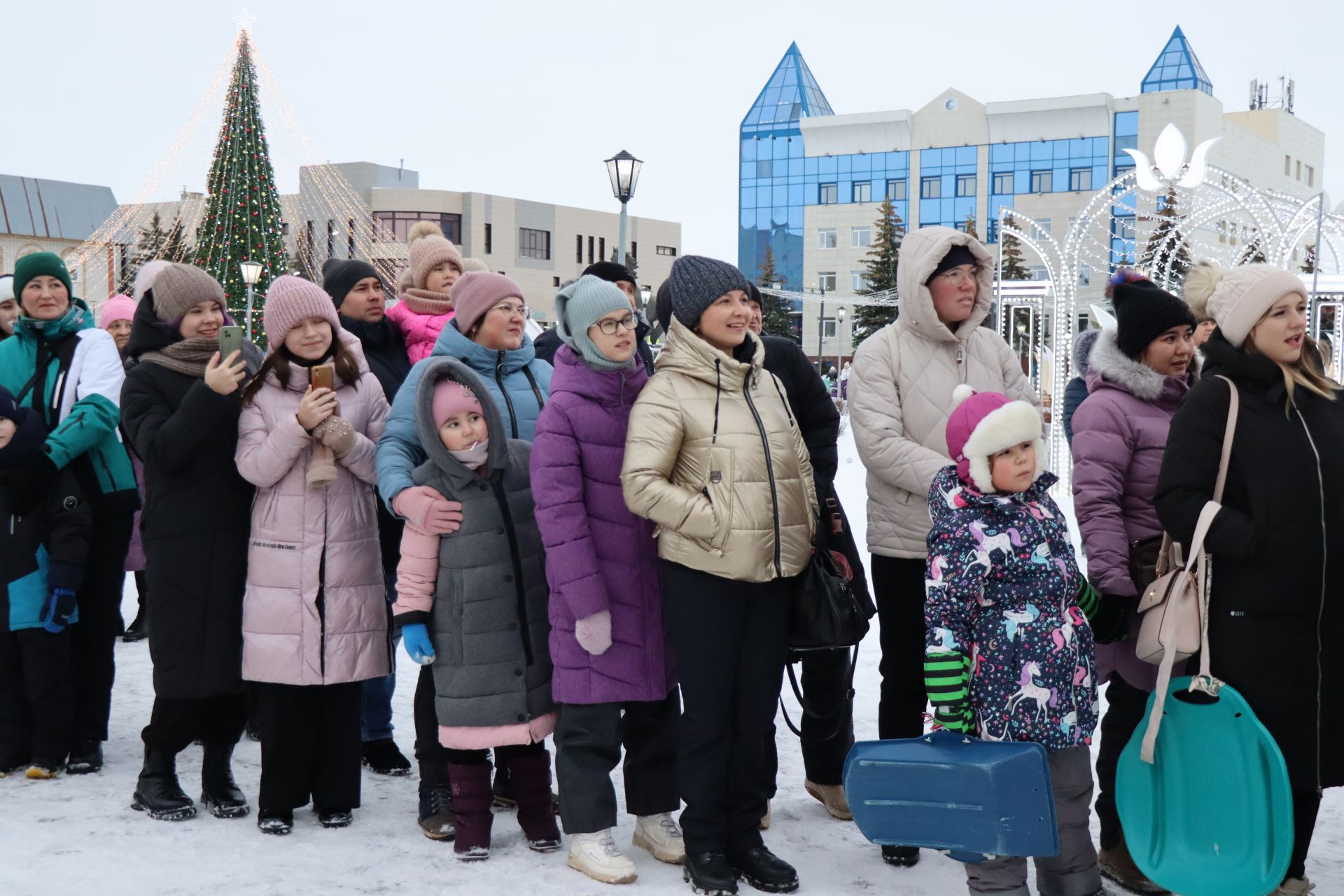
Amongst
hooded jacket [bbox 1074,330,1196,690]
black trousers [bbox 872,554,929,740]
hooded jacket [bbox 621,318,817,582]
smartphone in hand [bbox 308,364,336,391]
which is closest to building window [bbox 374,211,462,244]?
smartphone in hand [bbox 308,364,336,391]

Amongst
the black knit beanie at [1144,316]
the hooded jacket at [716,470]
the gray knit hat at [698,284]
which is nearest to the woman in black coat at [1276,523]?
the black knit beanie at [1144,316]

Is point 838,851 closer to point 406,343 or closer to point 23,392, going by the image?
point 406,343

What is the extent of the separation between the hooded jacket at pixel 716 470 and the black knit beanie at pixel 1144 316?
1.17 metres

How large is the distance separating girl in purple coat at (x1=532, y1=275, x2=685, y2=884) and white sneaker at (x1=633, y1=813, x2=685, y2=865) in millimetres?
11

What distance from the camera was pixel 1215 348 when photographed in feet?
11.9

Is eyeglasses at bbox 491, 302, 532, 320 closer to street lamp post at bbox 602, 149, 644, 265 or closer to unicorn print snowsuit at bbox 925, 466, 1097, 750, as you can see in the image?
unicorn print snowsuit at bbox 925, 466, 1097, 750

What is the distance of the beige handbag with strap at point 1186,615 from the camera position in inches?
136

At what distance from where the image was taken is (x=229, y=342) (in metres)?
4.33

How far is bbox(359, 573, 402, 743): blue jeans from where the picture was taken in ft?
16.8

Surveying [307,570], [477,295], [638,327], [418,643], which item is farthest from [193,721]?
[638,327]

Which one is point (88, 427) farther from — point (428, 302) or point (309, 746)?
point (309, 746)

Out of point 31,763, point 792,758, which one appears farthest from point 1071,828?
point 31,763

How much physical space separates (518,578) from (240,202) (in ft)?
80.2

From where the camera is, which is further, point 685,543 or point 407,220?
point 407,220
